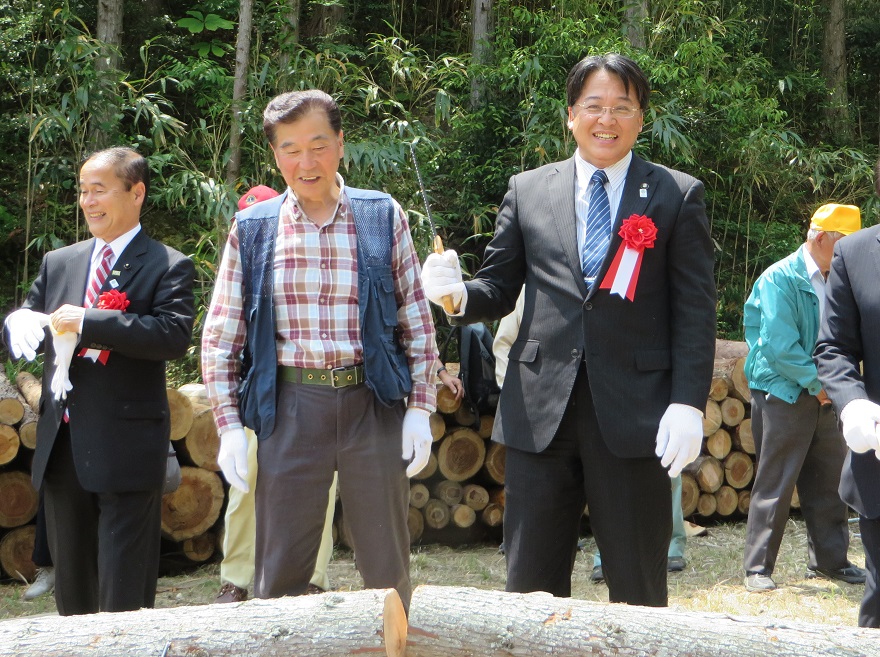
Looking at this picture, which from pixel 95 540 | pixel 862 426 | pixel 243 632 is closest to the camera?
pixel 243 632

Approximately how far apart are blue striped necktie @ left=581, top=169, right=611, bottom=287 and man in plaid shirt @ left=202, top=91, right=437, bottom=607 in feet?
1.69

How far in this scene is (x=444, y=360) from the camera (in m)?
6.63

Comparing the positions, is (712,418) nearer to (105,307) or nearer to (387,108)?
(105,307)

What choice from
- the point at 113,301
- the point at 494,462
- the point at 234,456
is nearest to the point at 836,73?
the point at 494,462

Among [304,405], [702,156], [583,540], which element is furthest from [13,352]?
[702,156]

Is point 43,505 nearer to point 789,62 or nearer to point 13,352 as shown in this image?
point 13,352

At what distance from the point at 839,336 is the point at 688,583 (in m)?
2.45

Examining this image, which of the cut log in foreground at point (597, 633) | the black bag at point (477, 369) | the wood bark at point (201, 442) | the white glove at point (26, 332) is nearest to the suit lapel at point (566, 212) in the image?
the cut log in foreground at point (597, 633)

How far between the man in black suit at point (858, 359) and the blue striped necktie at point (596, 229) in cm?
59

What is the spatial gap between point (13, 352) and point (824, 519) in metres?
3.64

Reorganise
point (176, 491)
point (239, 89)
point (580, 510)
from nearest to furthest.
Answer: point (580, 510) < point (176, 491) < point (239, 89)

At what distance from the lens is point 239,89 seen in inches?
266

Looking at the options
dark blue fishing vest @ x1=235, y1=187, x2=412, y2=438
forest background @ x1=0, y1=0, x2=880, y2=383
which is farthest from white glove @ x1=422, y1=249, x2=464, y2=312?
forest background @ x1=0, y1=0, x2=880, y2=383

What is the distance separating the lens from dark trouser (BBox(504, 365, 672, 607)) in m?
2.54
